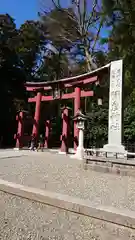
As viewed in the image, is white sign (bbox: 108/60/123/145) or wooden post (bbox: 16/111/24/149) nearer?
white sign (bbox: 108/60/123/145)

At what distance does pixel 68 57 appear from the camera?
25703 millimetres

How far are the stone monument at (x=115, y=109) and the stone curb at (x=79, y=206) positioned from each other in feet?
16.5

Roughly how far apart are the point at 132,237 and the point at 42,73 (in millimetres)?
26484

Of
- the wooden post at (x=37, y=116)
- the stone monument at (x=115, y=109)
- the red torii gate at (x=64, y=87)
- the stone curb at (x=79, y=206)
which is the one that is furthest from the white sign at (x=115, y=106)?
the wooden post at (x=37, y=116)

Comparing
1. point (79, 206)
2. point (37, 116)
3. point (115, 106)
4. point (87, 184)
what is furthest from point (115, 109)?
point (37, 116)

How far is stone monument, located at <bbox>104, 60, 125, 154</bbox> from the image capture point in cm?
933

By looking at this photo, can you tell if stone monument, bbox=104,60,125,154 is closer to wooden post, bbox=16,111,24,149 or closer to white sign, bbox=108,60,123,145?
white sign, bbox=108,60,123,145

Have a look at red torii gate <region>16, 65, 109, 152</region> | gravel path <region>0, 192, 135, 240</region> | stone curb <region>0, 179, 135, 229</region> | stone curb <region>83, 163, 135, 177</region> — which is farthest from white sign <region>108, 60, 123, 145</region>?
gravel path <region>0, 192, 135, 240</region>

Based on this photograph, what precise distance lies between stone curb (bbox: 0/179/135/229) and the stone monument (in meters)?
5.03

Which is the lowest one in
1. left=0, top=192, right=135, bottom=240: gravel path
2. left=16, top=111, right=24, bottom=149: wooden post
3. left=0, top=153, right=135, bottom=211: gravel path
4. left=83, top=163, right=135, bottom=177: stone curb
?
left=0, top=192, right=135, bottom=240: gravel path

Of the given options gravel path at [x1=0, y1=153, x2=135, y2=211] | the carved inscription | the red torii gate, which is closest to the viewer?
gravel path at [x1=0, y1=153, x2=135, y2=211]

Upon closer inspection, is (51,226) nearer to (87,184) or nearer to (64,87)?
(87,184)

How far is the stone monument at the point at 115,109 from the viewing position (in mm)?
9328

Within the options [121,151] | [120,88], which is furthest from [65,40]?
[121,151]
